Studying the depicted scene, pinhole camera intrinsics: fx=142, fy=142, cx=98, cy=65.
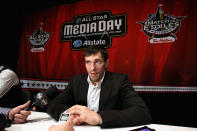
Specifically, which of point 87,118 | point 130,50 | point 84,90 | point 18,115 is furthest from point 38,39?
point 87,118

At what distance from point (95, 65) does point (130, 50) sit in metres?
1.38

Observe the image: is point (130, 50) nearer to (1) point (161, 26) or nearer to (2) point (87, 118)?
(1) point (161, 26)

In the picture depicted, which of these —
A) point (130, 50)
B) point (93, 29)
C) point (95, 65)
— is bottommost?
point (95, 65)

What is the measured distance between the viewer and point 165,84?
8.14 feet

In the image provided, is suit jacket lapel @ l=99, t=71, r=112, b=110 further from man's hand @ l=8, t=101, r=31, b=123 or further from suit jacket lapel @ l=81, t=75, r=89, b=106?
man's hand @ l=8, t=101, r=31, b=123

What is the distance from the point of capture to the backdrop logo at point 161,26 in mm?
2499

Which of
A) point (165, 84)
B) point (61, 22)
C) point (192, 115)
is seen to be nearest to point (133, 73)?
point (165, 84)

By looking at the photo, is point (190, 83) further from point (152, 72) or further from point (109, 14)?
point (109, 14)

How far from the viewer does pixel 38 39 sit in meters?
3.57

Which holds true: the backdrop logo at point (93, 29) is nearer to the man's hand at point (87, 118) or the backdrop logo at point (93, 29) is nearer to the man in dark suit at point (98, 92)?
the man in dark suit at point (98, 92)

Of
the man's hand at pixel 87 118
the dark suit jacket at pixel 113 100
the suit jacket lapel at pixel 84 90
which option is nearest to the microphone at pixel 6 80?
the dark suit jacket at pixel 113 100

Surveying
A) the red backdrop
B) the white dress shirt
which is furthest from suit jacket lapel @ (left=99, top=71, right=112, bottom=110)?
the red backdrop

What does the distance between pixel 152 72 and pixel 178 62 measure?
1.48 ft

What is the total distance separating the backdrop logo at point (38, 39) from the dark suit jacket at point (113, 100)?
7.17ft
